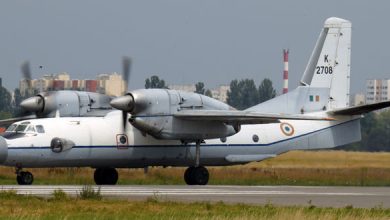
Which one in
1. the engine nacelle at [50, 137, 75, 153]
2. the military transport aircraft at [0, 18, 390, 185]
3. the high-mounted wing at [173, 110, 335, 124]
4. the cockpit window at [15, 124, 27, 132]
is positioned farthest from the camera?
the high-mounted wing at [173, 110, 335, 124]

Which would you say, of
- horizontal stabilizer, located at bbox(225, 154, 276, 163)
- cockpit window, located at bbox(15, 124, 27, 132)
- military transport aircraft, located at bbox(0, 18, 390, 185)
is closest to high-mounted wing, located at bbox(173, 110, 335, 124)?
military transport aircraft, located at bbox(0, 18, 390, 185)

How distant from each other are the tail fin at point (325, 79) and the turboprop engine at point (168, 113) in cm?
446

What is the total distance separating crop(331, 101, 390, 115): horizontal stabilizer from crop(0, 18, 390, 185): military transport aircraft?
0.04 m

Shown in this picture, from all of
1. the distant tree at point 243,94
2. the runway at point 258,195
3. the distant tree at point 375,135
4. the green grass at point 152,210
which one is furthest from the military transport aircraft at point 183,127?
the distant tree at point 243,94

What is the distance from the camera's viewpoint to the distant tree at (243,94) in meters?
125

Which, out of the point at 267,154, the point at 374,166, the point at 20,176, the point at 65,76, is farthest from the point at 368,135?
the point at 20,176

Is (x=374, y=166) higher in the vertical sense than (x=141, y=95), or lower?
lower

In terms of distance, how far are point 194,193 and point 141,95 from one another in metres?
6.34

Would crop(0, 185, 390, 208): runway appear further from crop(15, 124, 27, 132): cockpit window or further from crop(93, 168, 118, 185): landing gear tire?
crop(93, 168, 118, 185): landing gear tire

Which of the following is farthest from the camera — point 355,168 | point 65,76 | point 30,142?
point 65,76

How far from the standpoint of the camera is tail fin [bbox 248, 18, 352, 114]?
40.8m

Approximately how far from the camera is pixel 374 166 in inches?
2151

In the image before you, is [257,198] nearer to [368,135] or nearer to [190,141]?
[190,141]

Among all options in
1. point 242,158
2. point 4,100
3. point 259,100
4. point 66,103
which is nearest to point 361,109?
point 242,158
